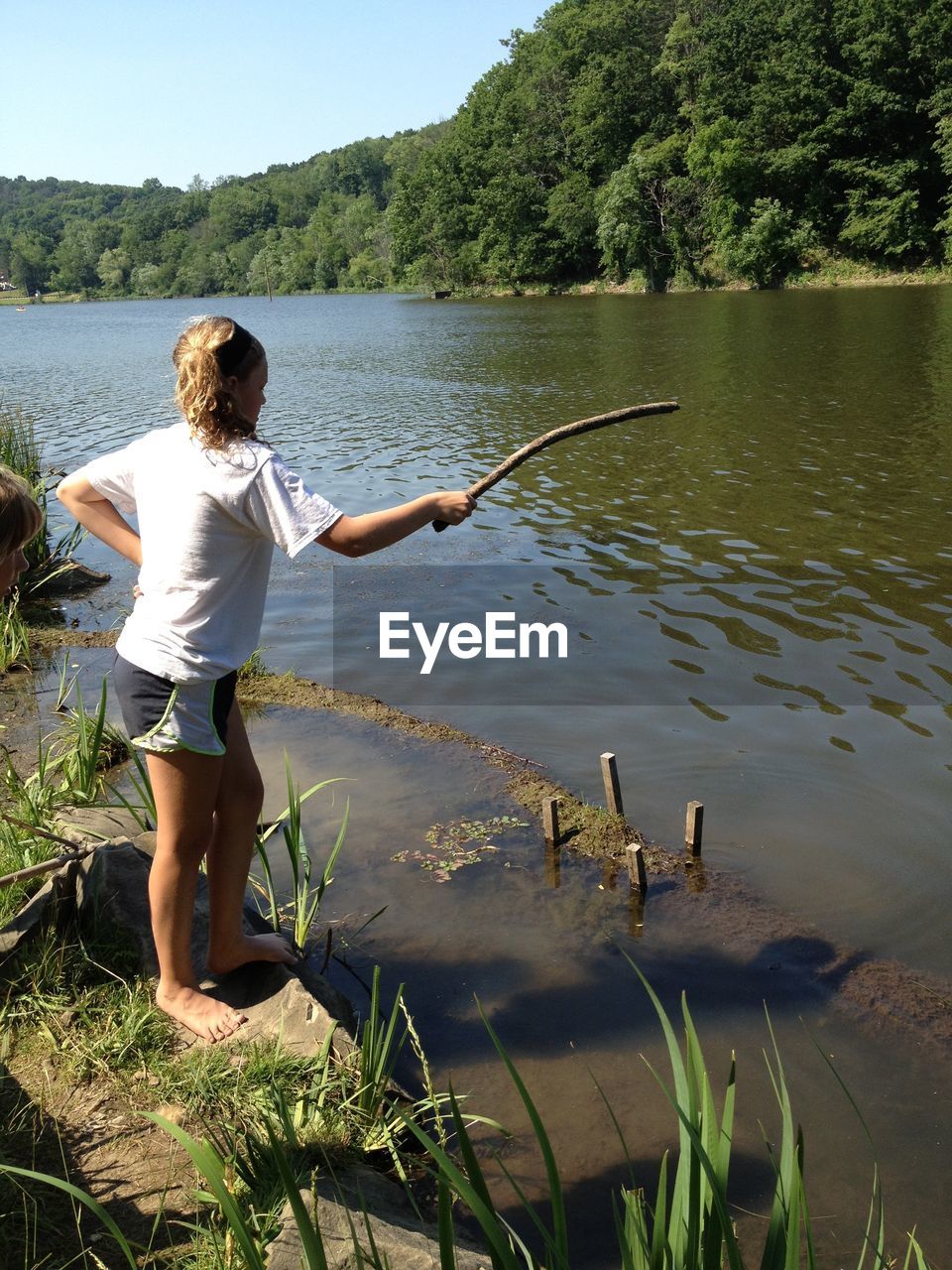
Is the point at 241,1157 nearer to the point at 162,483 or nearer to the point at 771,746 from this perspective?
the point at 162,483

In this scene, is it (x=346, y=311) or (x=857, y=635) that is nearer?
(x=857, y=635)

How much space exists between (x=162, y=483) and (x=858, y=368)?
21047 mm

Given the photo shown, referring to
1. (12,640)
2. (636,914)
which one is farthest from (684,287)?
(636,914)

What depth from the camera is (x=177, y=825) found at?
296cm

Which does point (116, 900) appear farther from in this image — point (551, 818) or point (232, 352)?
point (551, 818)

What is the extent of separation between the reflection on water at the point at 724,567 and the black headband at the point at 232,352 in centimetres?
366

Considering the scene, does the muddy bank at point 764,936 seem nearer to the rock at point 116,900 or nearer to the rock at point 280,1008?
the rock at point 280,1008

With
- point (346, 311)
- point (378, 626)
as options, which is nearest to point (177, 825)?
point (378, 626)

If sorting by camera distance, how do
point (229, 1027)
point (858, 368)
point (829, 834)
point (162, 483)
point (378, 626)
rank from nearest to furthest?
point (162, 483)
point (229, 1027)
point (829, 834)
point (378, 626)
point (858, 368)

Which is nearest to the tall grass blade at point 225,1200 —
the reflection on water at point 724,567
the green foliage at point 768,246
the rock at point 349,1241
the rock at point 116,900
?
the rock at point 349,1241

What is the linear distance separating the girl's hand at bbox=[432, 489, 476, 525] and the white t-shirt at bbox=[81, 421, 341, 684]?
0.28 metres

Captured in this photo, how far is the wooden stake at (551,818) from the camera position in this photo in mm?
5277

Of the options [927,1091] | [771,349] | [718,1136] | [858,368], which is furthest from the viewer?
[771,349]

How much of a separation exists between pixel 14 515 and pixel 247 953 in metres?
1.68
